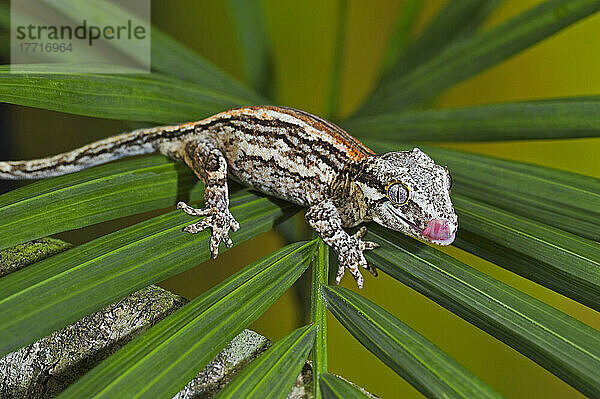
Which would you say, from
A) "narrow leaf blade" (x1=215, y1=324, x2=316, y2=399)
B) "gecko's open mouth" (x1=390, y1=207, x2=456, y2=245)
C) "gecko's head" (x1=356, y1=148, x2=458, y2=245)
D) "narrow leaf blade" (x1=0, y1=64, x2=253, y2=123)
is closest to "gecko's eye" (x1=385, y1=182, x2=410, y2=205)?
"gecko's head" (x1=356, y1=148, x2=458, y2=245)

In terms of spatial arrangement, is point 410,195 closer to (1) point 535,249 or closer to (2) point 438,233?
(2) point 438,233

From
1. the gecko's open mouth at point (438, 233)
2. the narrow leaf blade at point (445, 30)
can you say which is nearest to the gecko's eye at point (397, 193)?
the gecko's open mouth at point (438, 233)

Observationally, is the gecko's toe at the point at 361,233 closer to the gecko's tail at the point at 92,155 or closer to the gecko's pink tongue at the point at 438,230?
the gecko's pink tongue at the point at 438,230

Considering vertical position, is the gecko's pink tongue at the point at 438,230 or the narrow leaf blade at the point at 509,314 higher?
the gecko's pink tongue at the point at 438,230

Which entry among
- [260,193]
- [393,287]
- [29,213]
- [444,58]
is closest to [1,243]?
[29,213]

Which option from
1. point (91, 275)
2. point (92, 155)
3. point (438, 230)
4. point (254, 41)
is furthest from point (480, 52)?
point (91, 275)

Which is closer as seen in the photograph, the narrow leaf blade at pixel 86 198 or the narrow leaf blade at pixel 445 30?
the narrow leaf blade at pixel 86 198

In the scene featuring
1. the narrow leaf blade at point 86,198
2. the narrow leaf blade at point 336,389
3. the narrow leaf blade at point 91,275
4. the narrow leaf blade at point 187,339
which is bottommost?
the narrow leaf blade at point 336,389

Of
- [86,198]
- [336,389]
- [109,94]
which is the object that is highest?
[109,94]
